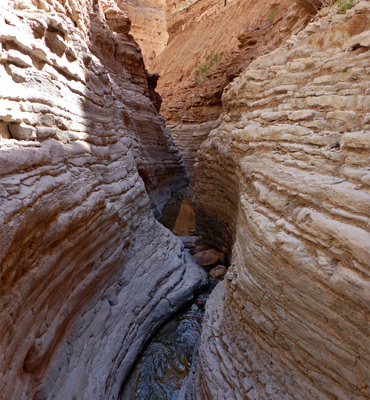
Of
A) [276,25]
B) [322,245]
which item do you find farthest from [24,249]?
[276,25]

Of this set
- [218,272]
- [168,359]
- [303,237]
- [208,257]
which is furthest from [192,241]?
[303,237]

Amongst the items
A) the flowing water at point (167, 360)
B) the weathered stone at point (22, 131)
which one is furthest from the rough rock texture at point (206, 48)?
the flowing water at point (167, 360)

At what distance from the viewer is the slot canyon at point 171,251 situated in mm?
2139

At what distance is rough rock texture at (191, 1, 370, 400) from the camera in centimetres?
201

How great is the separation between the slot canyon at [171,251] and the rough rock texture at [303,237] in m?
0.01

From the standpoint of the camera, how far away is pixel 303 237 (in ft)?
7.89

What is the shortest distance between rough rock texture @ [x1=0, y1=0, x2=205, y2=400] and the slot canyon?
0.8 inches

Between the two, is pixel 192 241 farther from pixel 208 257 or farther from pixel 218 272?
pixel 218 272

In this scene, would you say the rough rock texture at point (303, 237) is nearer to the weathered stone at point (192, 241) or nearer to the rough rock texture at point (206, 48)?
the weathered stone at point (192, 241)

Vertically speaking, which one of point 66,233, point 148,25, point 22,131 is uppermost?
point 148,25

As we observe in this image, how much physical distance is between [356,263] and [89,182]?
10.6ft

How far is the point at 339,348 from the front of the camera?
6.61 feet

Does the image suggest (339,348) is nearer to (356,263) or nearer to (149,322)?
(356,263)

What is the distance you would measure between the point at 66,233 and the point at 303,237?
2.49m
